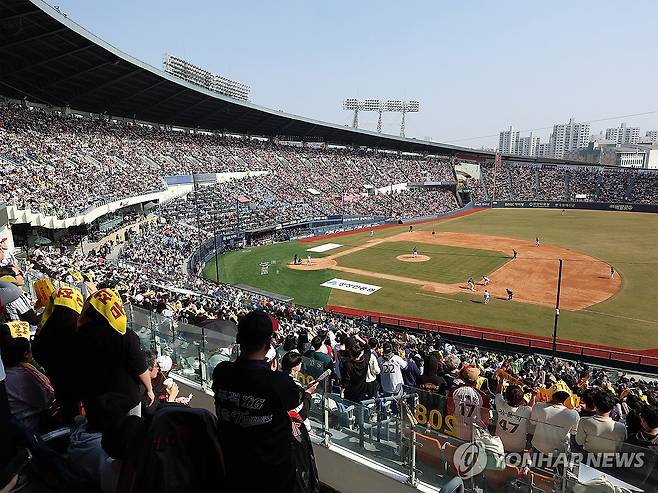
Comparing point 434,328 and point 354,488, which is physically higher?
point 354,488

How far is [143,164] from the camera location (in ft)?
154

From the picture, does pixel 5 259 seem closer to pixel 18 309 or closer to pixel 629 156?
pixel 18 309

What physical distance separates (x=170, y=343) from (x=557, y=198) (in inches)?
3232

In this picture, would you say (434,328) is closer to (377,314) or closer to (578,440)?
(377,314)

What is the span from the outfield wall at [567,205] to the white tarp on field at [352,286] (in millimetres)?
50067

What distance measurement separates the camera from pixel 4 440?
305 centimetres

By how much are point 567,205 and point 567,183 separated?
11.2 metres

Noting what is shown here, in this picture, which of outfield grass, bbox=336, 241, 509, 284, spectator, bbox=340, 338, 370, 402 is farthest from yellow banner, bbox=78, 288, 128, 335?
outfield grass, bbox=336, 241, 509, 284

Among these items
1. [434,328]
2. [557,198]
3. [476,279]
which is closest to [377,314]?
[434,328]

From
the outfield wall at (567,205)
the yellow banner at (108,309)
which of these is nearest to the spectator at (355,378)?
the yellow banner at (108,309)

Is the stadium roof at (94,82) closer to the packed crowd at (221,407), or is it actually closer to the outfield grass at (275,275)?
the outfield grass at (275,275)

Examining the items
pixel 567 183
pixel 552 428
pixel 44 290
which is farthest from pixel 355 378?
pixel 567 183

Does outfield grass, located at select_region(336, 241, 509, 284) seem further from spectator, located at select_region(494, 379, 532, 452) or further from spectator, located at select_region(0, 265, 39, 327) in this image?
spectator, located at select_region(494, 379, 532, 452)

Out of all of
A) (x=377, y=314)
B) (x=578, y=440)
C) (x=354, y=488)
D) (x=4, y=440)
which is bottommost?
(x=377, y=314)
